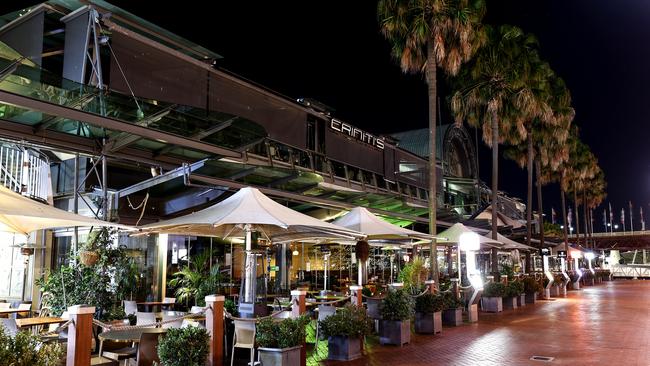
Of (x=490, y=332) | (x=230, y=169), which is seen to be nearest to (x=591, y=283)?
(x=490, y=332)

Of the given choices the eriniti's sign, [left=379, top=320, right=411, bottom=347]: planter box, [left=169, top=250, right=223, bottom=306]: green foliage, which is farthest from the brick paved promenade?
the eriniti's sign

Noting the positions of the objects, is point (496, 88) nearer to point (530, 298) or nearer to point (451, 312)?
point (530, 298)

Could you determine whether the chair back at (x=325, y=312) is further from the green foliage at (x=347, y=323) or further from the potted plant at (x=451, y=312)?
the potted plant at (x=451, y=312)

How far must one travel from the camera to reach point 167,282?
16156 millimetres

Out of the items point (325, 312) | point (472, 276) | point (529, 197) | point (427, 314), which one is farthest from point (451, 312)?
point (529, 197)

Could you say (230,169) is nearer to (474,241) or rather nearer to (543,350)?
(474,241)

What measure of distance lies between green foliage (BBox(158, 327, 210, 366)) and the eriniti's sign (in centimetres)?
1609

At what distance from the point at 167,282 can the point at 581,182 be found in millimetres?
44209

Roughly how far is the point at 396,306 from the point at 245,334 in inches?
169

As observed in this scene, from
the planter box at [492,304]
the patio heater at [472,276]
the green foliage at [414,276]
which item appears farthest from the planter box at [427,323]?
the planter box at [492,304]

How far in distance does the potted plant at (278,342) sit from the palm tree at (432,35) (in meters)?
10.1

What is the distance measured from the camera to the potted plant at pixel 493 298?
20578 mm

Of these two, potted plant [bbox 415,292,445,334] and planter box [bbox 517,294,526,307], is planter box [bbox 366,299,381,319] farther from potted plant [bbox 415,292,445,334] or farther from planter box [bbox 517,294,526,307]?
planter box [bbox 517,294,526,307]

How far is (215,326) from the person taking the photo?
857 cm
